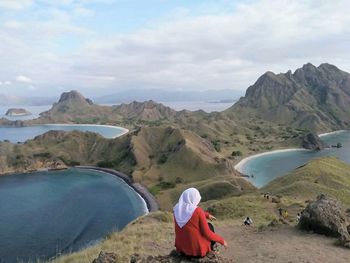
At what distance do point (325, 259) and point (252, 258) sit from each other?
275 cm

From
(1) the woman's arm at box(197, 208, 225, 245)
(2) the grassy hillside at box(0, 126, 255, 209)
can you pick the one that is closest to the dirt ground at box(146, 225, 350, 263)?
(1) the woman's arm at box(197, 208, 225, 245)

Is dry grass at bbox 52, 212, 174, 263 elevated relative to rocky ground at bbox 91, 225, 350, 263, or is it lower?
lower

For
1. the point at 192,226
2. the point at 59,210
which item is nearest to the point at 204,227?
the point at 192,226

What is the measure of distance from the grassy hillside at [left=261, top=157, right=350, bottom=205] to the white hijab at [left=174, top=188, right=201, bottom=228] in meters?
48.5

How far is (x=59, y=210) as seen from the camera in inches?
3885

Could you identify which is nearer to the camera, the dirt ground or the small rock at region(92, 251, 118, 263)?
the small rock at region(92, 251, 118, 263)

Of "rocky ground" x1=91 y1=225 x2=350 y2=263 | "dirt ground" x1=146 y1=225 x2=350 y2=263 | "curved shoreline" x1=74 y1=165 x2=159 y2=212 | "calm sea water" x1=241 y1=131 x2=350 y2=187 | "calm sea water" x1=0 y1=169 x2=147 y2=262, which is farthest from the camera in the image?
"calm sea water" x1=241 y1=131 x2=350 y2=187

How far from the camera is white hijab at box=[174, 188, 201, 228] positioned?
12.4m

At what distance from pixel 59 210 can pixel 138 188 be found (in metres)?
25.8

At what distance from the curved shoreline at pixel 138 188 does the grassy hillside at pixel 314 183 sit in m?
29.3

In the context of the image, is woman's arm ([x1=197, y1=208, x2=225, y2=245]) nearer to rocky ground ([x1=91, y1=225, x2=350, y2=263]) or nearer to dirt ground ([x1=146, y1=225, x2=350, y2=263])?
rocky ground ([x1=91, y1=225, x2=350, y2=263])

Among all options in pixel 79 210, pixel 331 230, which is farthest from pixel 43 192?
pixel 331 230

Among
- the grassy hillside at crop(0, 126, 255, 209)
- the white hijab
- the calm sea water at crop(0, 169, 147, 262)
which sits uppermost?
the white hijab

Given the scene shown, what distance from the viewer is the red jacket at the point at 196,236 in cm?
1266
